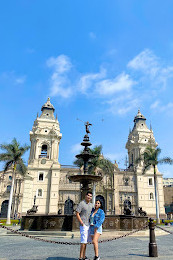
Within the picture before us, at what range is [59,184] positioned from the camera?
148 feet

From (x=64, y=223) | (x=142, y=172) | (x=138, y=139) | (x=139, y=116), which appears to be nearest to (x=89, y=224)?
(x=64, y=223)

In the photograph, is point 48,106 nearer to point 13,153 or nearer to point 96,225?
point 13,153

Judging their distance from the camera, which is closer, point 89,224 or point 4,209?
point 89,224

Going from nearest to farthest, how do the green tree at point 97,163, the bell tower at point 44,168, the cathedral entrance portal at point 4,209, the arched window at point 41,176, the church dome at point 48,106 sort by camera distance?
the green tree at point 97,163 < the bell tower at point 44,168 < the cathedral entrance portal at point 4,209 < the arched window at point 41,176 < the church dome at point 48,106

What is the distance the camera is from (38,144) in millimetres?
47719

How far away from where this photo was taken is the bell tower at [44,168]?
4300 centimetres

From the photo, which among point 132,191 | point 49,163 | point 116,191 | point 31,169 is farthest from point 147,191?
point 31,169

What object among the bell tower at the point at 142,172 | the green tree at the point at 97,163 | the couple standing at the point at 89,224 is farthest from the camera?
the bell tower at the point at 142,172

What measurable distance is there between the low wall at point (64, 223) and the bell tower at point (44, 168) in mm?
26554

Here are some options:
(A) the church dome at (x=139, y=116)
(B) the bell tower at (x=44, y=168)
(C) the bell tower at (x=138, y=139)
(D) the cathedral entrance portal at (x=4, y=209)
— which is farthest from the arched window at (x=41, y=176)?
(A) the church dome at (x=139, y=116)

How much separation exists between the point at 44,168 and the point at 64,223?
3066 centimetres

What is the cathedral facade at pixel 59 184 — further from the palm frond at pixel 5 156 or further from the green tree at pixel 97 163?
the palm frond at pixel 5 156

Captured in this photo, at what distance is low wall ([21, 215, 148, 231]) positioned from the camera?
15.4m

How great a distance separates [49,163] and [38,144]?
4.89m
